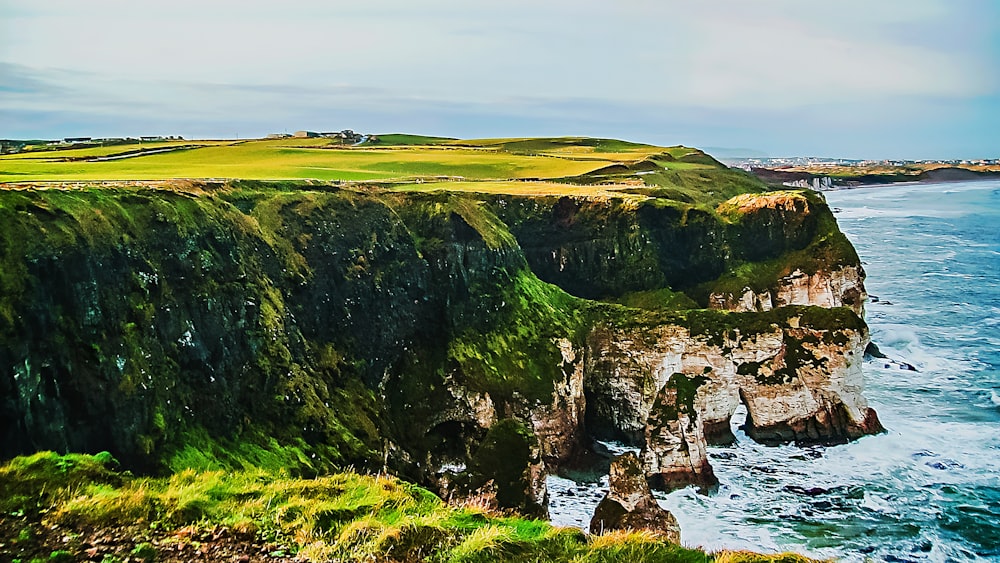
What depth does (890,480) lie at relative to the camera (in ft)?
104

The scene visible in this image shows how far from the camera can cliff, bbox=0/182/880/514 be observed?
21281 millimetres

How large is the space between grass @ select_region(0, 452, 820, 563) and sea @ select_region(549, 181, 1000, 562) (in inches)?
544

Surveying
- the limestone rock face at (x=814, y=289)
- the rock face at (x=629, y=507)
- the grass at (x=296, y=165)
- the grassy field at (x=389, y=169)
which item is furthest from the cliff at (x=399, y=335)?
the grass at (x=296, y=165)

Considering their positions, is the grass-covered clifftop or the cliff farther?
the cliff

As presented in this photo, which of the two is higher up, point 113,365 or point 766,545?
point 113,365

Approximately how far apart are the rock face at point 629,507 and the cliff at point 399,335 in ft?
8.10

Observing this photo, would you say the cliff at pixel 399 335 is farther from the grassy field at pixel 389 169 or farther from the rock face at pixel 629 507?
the grassy field at pixel 389 169

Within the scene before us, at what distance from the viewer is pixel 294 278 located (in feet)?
103

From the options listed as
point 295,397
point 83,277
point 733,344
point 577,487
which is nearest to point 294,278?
point 295,397

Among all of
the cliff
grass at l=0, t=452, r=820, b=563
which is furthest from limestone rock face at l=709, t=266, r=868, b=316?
grass at l=0, t=452, r=820, b=563

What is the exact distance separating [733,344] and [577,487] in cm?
1115

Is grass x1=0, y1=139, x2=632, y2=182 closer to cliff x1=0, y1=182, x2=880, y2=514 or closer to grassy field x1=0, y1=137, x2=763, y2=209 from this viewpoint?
grassy field x1=0, y1=137, x2=763, y2=209

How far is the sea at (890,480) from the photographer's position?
27.0 meters

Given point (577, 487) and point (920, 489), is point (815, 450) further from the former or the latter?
point (577, 487)
